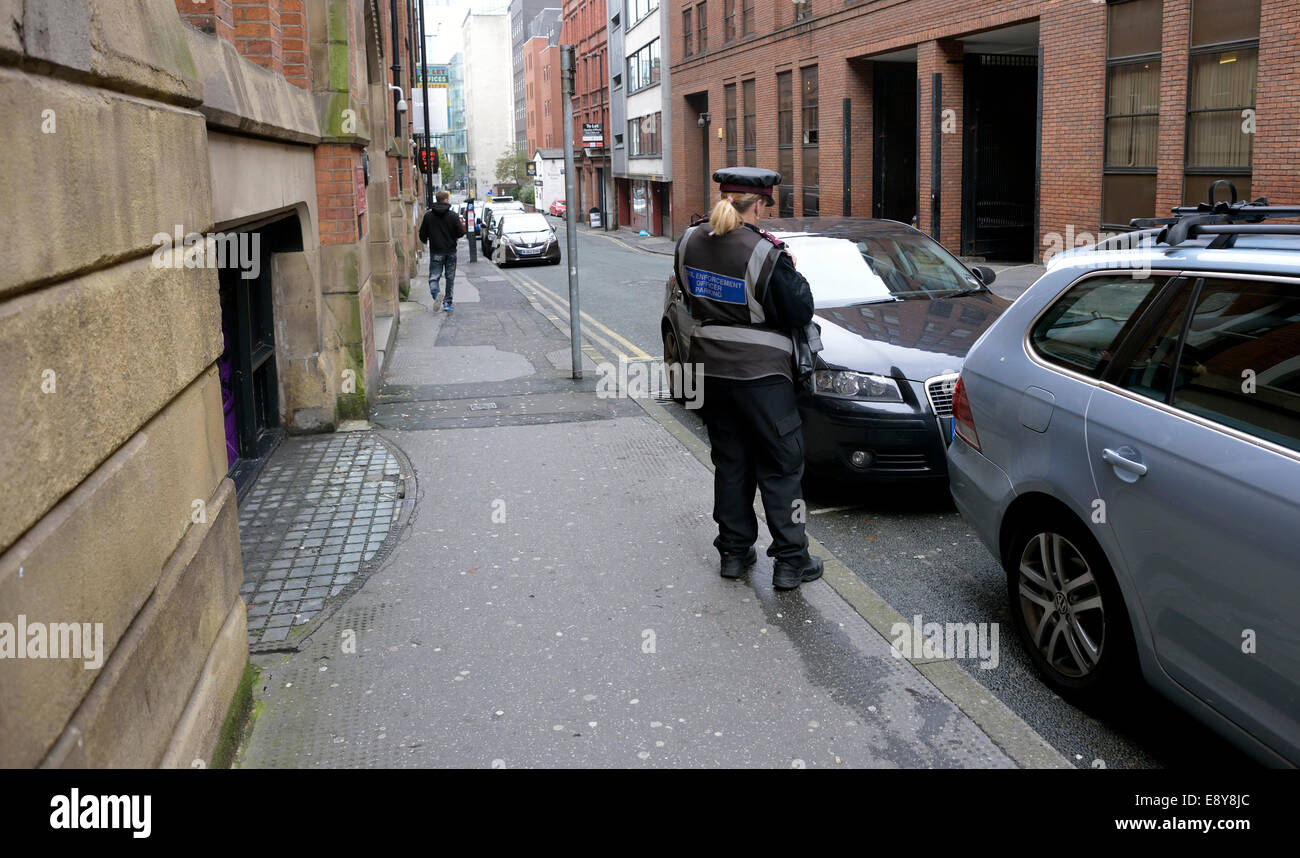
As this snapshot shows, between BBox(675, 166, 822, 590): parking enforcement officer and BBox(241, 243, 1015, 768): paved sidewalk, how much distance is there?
466 millimetres

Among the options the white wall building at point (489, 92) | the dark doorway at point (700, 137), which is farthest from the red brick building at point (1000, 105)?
the white wall building at point (489, 92)

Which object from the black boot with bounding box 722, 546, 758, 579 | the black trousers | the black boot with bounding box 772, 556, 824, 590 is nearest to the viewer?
the black trousers

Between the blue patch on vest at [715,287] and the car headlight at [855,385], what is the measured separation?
1644mm

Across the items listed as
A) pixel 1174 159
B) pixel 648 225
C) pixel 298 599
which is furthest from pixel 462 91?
pixel 298 599

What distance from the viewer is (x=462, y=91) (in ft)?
543

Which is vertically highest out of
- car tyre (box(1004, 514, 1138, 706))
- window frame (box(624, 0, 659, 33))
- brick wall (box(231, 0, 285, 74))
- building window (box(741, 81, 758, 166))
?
window frame (box(624, 0, 659, 33))

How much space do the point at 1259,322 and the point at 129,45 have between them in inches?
135

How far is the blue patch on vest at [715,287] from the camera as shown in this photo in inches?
200

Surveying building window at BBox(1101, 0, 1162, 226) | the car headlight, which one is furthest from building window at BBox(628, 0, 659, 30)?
the car headlight

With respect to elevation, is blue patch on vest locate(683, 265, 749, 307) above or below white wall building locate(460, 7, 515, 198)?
below

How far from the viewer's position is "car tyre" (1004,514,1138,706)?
12.5ft

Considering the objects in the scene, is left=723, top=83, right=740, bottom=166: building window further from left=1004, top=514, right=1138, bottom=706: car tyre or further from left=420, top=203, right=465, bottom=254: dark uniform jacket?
left=1004, top=514, right=1138, bottom=706: car tyre
